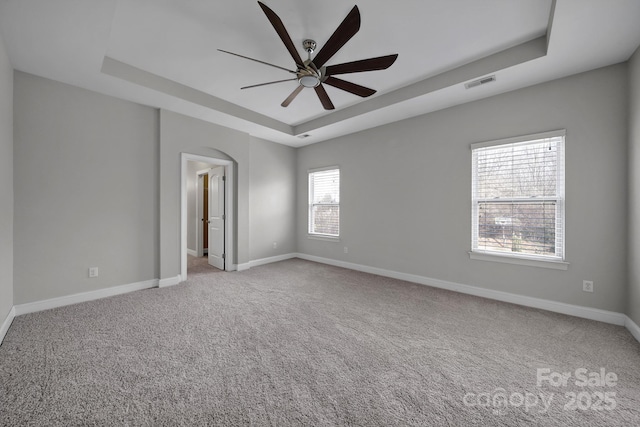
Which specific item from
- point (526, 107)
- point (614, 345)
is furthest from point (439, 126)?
point (614, 345)

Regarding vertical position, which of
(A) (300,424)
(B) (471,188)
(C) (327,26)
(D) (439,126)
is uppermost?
(C) (327,26)

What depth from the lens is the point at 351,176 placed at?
505 centimetres

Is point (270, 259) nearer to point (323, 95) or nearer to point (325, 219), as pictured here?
point (325, 219)

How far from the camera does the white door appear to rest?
5.00 meters

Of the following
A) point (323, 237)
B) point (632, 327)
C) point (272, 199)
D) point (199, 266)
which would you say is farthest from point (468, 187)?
point (199, 266)

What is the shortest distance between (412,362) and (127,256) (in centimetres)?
384

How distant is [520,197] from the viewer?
319 cm

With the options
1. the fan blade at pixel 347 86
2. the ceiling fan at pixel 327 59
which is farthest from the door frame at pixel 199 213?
the fan blade at pixel 347 86

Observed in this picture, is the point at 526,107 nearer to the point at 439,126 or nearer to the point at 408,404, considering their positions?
the point at 439,126

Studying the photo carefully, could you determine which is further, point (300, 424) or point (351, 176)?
point (351, 176)

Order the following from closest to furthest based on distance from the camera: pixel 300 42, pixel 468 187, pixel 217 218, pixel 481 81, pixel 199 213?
1. pixel 300 42
2. pixel 481 81
3. pixel 468 187
4. pixel 217 218
5. pixel 199 213

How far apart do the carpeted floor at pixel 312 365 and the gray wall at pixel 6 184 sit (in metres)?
0.41

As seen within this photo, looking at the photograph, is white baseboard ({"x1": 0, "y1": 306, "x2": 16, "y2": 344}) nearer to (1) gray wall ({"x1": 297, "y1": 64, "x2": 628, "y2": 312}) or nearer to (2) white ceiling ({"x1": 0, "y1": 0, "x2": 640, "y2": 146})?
(2) white ceiling ({"x1": 0, "y1": 0, "x2": 640, "y2": 146})

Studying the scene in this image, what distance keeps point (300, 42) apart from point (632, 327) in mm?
4310
